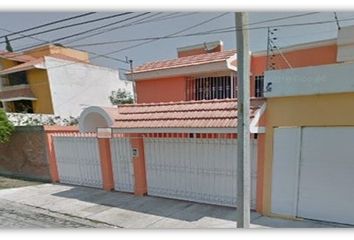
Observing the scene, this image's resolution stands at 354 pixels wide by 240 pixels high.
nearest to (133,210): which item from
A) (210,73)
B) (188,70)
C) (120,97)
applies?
(188,70)

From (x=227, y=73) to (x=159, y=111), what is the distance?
10.1 ft

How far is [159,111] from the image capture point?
723 cm

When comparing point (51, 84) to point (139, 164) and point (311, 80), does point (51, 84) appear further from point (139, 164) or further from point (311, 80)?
point (311, 80)

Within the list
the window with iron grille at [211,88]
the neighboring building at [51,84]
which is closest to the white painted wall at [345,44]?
the window with iron grille at [211,88]

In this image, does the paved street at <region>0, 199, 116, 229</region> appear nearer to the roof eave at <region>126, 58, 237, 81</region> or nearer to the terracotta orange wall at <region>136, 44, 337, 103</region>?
the terracotta orange wall at <region>136, 44, 337, 103</region>

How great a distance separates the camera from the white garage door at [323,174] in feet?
16.7

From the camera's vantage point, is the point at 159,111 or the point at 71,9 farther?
the point at 159,111

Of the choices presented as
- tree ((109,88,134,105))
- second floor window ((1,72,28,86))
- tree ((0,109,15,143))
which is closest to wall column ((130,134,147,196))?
tree ((0,109,15,143))

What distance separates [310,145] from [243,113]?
1757 millimetres

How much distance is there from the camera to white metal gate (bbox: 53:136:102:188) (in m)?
8.83

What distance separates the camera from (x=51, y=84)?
69.3 feet
